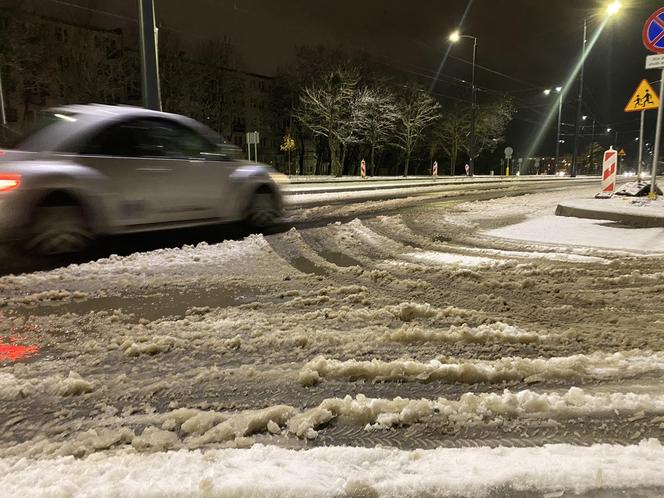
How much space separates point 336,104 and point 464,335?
130ft

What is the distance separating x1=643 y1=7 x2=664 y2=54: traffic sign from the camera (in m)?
9.35

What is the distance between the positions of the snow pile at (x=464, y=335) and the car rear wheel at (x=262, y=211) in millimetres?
4587

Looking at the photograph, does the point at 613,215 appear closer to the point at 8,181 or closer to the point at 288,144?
the point at 8,181

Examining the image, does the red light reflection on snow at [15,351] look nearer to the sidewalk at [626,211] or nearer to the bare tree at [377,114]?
the sidewalk at [626,211]

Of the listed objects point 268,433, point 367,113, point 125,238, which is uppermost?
point 367,113

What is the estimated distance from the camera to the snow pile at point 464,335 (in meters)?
3.08

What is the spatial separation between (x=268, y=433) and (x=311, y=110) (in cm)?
4154

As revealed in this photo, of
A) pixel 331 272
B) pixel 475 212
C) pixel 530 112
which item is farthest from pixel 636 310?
pixel 530 112

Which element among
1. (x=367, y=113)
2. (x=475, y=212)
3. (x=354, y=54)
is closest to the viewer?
(x=475, y=212)

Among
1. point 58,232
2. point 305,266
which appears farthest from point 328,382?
point 58,232

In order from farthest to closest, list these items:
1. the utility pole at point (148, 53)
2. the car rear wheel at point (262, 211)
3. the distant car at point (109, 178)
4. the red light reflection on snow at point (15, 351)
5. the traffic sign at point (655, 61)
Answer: the utility pole at point (148, 53)
the traffic sign at point (655, 61)
the car rear wheel at point (262, 211)
the distant car at point (109, 178)
the red light reflection on snow at point (15, 351)

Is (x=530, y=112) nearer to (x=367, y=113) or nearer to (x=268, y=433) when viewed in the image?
(x=367, y=113)

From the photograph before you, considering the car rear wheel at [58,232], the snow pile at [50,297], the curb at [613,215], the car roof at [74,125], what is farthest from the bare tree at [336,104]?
the snow pile at [50,297]

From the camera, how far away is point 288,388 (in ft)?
8.07
